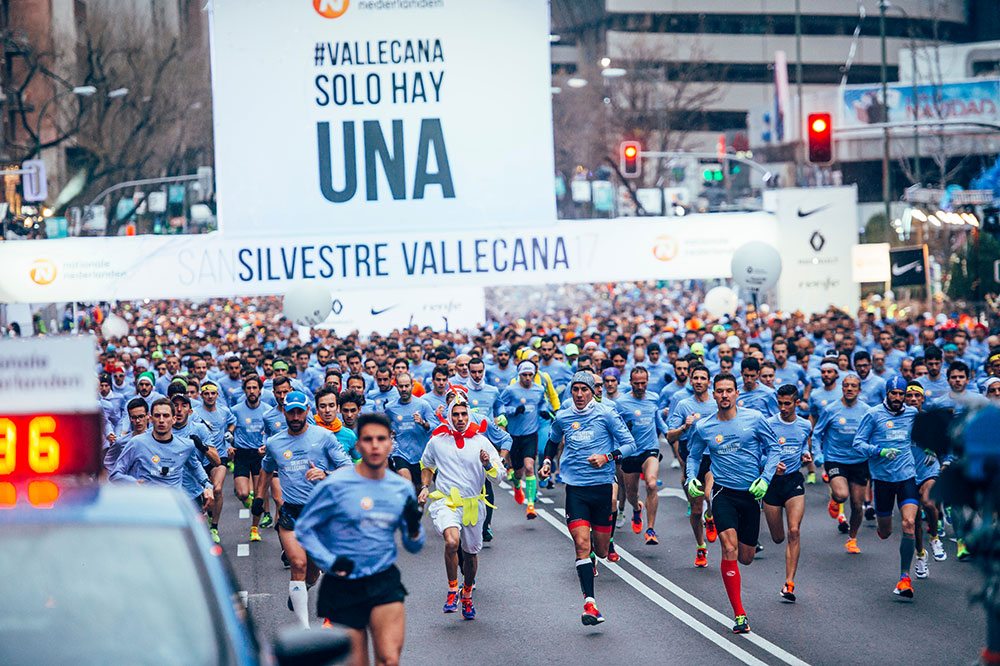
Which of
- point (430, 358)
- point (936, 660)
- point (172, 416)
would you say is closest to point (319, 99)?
point (430, 358)

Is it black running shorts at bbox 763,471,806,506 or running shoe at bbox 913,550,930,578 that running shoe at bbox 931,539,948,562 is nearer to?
running shoe at bbox 913,550,930,578

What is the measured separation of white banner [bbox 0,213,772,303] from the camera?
25.2 metres

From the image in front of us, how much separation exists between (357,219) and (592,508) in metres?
14.9

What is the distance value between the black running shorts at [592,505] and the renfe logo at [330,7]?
15.9 meters

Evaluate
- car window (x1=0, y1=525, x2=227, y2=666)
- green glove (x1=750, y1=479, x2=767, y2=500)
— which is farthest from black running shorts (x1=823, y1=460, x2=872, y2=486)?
car window (x1=0, y1=525, x2=227, y2=666)

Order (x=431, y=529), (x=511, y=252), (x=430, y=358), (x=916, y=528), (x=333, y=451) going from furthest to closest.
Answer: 1. (x=511, y=252)
2. (x=430, y=358)
3. (x=431, y=529)
4. (x=916, y=528)
5. (x=333, y=451)

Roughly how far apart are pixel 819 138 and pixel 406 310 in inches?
486

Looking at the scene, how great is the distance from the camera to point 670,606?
453 inches

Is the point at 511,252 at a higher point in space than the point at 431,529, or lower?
higher

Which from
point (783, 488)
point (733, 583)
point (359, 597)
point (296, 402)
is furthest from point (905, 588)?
point (359, 597)

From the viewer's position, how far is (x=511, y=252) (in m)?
25.5

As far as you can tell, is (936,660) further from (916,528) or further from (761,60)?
(761,60)

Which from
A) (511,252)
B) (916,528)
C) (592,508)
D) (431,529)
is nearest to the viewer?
(592,508)

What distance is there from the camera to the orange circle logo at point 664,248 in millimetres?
26469
